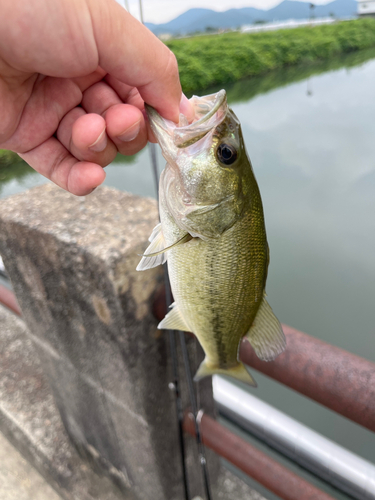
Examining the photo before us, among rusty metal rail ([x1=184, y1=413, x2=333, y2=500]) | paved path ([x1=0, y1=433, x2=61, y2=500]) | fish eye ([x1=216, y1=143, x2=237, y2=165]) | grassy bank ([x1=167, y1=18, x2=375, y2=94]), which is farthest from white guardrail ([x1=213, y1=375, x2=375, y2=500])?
grassy bank ([x1=167, y1=18, x2=375, y2=94])

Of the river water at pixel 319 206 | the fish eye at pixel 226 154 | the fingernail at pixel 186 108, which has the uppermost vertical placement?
the fingernail at pixel 186 108

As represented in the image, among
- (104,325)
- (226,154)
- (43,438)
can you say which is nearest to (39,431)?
(43,438)

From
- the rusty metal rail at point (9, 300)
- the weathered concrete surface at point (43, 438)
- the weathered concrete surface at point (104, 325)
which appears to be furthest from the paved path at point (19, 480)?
the rusty metal rail at point (9, 300)

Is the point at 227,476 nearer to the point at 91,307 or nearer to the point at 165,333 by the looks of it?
the point at 165,333

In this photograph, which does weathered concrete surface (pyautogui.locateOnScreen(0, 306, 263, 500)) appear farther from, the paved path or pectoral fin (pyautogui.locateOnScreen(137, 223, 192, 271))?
pectoral fin (pyautogui.locateOnScreen(137, 223, 192, 271))

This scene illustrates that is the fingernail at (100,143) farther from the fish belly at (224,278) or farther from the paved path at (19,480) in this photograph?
the paved path at (19,480)

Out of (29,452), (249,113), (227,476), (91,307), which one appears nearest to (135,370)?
(91,307)
